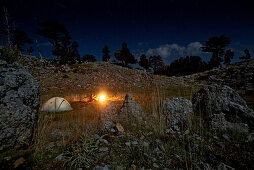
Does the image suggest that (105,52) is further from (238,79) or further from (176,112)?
(176,112)

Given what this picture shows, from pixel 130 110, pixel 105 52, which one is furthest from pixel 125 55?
pixel 130 110

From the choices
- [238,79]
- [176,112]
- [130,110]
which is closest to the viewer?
[176,112]

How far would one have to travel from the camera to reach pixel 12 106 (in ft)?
8.93

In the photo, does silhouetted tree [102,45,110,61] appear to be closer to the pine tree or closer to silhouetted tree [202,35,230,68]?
the pine tree

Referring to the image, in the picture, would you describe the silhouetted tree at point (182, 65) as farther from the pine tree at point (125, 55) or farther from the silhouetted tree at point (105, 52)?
the silhouetted tree at point (105, 52)

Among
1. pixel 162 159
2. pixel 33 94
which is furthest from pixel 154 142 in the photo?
pixel 33 94

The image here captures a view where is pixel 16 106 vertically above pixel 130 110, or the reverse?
pixel 16 106

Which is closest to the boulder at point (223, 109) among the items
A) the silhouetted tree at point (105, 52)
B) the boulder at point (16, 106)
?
the boulder at point (16, 106)

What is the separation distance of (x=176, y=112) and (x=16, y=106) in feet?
17.3

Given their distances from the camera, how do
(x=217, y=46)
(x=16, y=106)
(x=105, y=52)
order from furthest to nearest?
(x=105, y=52), (x=217, y=46), (x=16, y=106)

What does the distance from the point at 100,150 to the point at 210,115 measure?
166 inches

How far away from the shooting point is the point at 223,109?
4.57 meters

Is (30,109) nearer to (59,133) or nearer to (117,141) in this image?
(59,133)

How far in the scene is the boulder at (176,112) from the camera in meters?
4.37
